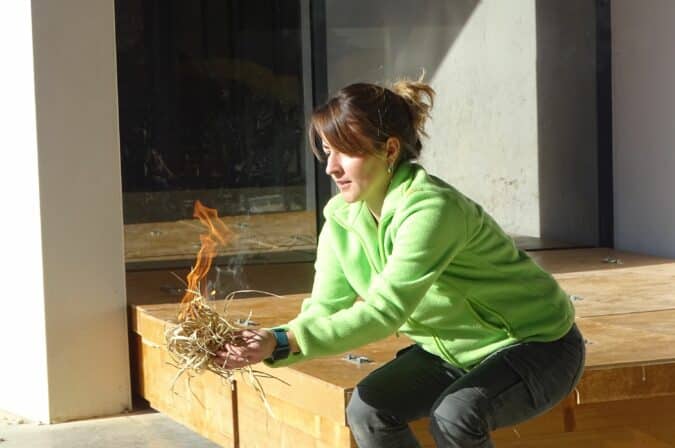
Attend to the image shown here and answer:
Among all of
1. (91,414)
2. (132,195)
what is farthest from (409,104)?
(132,195)

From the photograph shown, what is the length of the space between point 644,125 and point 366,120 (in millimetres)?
5016

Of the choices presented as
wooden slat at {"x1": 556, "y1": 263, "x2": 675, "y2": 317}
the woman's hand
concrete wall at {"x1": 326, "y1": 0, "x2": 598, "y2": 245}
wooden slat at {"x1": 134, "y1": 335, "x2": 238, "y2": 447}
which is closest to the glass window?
concrete wall at {"x1": 326, "y1": 0, "x2": 598, "y2": 245}

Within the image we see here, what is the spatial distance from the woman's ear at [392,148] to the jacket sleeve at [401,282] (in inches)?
6.3

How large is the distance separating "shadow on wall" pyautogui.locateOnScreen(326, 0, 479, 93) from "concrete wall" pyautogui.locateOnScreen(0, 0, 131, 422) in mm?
2104

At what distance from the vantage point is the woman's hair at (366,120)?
10.7 feet

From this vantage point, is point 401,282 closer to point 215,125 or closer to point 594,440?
point 594,440

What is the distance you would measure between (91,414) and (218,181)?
203cm

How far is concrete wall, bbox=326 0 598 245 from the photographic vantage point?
26.2 ft

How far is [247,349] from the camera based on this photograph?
3090 millimetres

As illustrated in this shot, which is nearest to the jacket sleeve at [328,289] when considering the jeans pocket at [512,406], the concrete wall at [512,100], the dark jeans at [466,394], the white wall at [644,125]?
the dark jeans at [466,394]

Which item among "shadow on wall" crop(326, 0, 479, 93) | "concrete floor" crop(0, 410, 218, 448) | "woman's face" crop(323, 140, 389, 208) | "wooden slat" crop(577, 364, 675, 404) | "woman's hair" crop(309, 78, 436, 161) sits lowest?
"concrete floor" crop(0, 410, 218, 448)

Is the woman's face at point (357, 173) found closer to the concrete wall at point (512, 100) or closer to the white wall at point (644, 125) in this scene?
the concrete wall at point (512, 100)

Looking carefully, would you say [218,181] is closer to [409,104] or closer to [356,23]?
[356,23]

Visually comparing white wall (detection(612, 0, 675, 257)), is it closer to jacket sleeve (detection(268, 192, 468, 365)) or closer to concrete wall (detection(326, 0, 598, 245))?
concrete wall (detection(326, 0, 598, 245))
